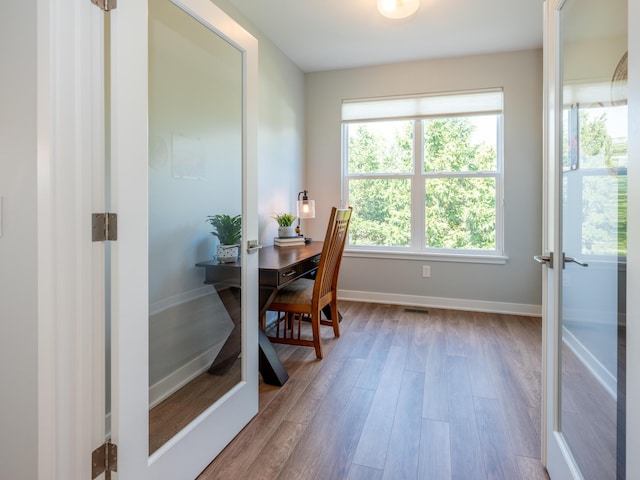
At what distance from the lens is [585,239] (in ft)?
4.07

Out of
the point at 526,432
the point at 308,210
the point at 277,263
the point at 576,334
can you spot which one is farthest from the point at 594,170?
the point at 308,210

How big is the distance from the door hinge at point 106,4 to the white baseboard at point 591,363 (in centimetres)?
177

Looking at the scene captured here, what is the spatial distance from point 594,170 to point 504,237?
286 centimetres

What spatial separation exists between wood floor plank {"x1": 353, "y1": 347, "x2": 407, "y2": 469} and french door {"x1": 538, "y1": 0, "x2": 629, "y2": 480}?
67 centimetres

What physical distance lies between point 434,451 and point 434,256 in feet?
8.53

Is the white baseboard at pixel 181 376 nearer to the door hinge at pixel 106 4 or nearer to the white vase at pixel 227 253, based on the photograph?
the white vase at pixel 227 253

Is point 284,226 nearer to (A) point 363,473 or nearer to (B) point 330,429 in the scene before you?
(B) point 330,429

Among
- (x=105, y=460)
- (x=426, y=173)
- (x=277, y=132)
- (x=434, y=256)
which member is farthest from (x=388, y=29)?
(x=105, y=460)

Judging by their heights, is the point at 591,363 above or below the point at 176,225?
below

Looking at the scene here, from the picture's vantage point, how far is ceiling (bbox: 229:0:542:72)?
293 cm

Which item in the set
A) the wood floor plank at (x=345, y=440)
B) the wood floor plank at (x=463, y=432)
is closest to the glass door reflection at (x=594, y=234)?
the wood floor plank at (x=463, y=432)

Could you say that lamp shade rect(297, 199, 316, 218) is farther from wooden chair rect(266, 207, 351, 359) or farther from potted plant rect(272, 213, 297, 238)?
wooden chair rect(266, 207, 351, 359)

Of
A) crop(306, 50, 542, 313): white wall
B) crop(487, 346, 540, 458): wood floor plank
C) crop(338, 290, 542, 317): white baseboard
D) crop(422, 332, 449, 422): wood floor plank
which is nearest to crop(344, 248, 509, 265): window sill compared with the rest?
crop(306, 50, 542, 313): white wall

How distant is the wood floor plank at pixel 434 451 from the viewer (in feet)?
5.06
